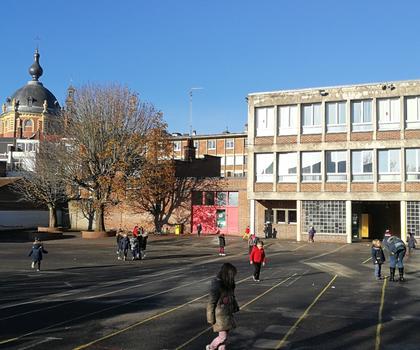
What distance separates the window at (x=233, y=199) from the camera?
4478 cm

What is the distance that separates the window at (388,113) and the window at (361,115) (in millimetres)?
736

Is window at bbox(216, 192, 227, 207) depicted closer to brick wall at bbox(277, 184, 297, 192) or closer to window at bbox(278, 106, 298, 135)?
brick wall at bbox(277, 184, 297, 192)

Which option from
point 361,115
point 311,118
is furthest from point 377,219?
point 311,118

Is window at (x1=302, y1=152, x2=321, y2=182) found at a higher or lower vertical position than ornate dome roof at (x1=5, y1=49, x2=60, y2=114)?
lower

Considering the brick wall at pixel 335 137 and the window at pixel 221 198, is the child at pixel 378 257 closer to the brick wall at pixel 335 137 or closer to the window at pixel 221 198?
the brick wall at pixel 335 137

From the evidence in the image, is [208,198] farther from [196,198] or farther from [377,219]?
[377,219]

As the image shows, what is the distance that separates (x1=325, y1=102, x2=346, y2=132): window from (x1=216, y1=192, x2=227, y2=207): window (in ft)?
36.1

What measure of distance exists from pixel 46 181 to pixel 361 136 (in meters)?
26.5

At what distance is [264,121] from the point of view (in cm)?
4244

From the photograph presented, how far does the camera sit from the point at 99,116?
41938mm

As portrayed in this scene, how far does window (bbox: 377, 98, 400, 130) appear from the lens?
3775 centimetres

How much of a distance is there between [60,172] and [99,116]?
559cm

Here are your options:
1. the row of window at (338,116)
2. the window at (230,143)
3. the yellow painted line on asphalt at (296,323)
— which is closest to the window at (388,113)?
the row of window at (338,116)

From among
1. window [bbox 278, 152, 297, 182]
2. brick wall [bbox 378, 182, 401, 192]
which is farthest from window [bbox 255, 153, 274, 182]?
brick wall [bbox 378, 182, 401, 192]
